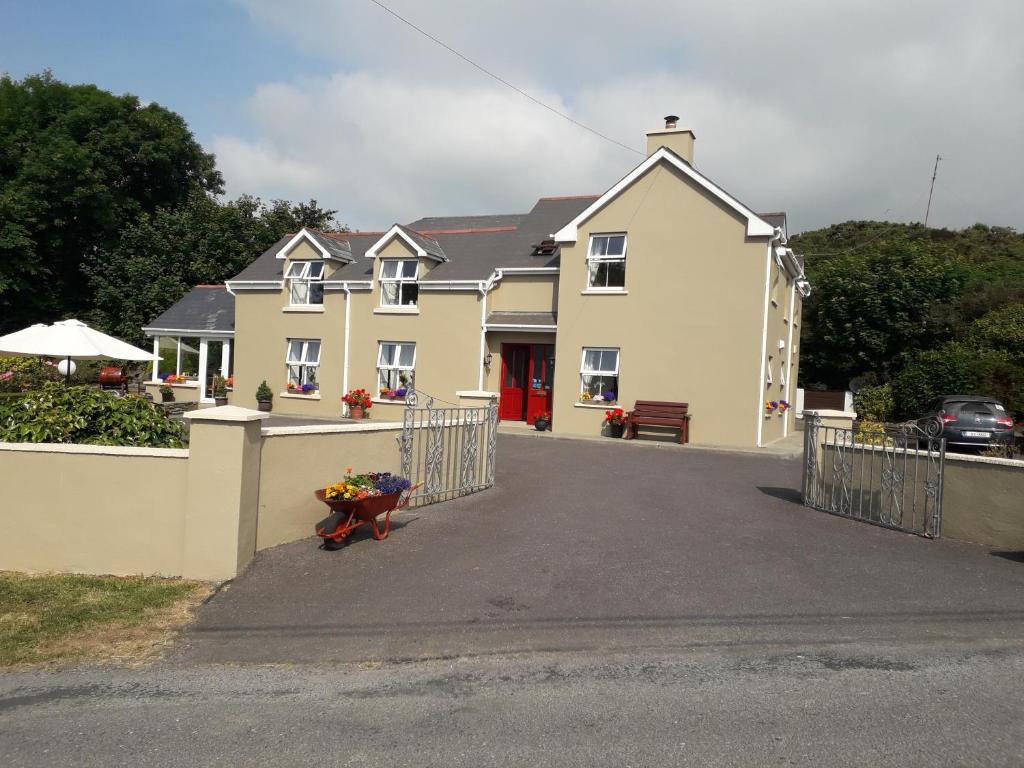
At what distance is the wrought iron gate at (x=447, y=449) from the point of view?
32.5 feet

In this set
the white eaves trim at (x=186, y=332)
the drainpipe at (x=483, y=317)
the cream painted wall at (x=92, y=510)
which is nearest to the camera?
the cream painted wall at (x=92, y=510)

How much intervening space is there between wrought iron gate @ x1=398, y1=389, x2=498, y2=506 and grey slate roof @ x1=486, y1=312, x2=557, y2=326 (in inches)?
390

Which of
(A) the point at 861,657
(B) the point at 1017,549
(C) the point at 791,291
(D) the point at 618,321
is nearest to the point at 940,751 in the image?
(A) the point at 861,657

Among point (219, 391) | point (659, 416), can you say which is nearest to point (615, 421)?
point (659, 416)

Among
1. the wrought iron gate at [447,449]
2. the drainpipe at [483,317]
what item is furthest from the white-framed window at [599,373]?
the wrought iron gate at [447,449]

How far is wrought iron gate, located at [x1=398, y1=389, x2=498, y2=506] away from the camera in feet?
32.5

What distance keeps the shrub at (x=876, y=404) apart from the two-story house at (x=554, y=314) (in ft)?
12.3

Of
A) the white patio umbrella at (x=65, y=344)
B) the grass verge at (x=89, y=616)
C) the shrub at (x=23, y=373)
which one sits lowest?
the grass verge at (x=89, y=616)

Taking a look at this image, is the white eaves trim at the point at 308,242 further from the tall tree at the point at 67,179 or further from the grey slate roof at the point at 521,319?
the tall tree at the point at 67,179

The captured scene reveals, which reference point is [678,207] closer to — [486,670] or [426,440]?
[426,440]

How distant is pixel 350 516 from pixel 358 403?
15.6 meters

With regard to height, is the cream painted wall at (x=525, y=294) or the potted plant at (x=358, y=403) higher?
the cream painted wall at (x=525, y=294)

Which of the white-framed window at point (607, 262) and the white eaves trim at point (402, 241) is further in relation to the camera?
the white eaves trim at point (402, 241)

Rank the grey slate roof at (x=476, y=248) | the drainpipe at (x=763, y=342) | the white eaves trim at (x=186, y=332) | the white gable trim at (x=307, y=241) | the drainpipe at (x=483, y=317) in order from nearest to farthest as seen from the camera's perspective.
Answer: the drainpipe at (x=763, y=342), the drainpipe at (x=483, y=317), the grey slate roof at (x=476, y=248), the white gable trim at (x=307, y=241), the white eaves trim at (x=186, y=332)
